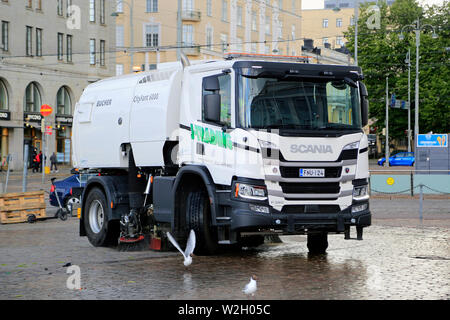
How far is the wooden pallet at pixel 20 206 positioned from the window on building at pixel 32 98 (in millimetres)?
38260

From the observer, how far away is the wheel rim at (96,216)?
Result: 16094 millimetres

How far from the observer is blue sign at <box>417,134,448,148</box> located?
37094 millimetres

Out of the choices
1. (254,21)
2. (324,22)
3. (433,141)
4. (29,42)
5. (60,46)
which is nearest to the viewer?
(433,141)

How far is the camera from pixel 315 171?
1241 cm

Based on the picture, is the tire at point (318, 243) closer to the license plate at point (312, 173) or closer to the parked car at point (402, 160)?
the license plate at point (312, 173)

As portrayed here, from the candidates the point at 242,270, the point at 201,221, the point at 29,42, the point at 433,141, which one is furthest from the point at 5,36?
the point at 242,270

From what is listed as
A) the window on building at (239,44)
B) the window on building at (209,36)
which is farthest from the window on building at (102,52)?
the window on building at (239,44)

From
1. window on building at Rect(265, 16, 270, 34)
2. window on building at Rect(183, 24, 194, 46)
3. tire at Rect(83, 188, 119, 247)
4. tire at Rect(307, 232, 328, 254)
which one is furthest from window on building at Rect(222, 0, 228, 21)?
tire at Rect(307, 232, 328, 254)

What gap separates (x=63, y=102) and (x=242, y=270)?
53927 mm

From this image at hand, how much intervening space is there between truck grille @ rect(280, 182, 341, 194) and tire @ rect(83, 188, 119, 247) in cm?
433

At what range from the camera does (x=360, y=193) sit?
13.0 metres

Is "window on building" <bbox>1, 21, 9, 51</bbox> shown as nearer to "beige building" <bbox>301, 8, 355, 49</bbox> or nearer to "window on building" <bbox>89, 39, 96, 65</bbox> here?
"window on building" <bbox>89, 39, 96, 65</bbox>

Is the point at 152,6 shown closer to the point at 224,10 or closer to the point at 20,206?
the point at 224,10
